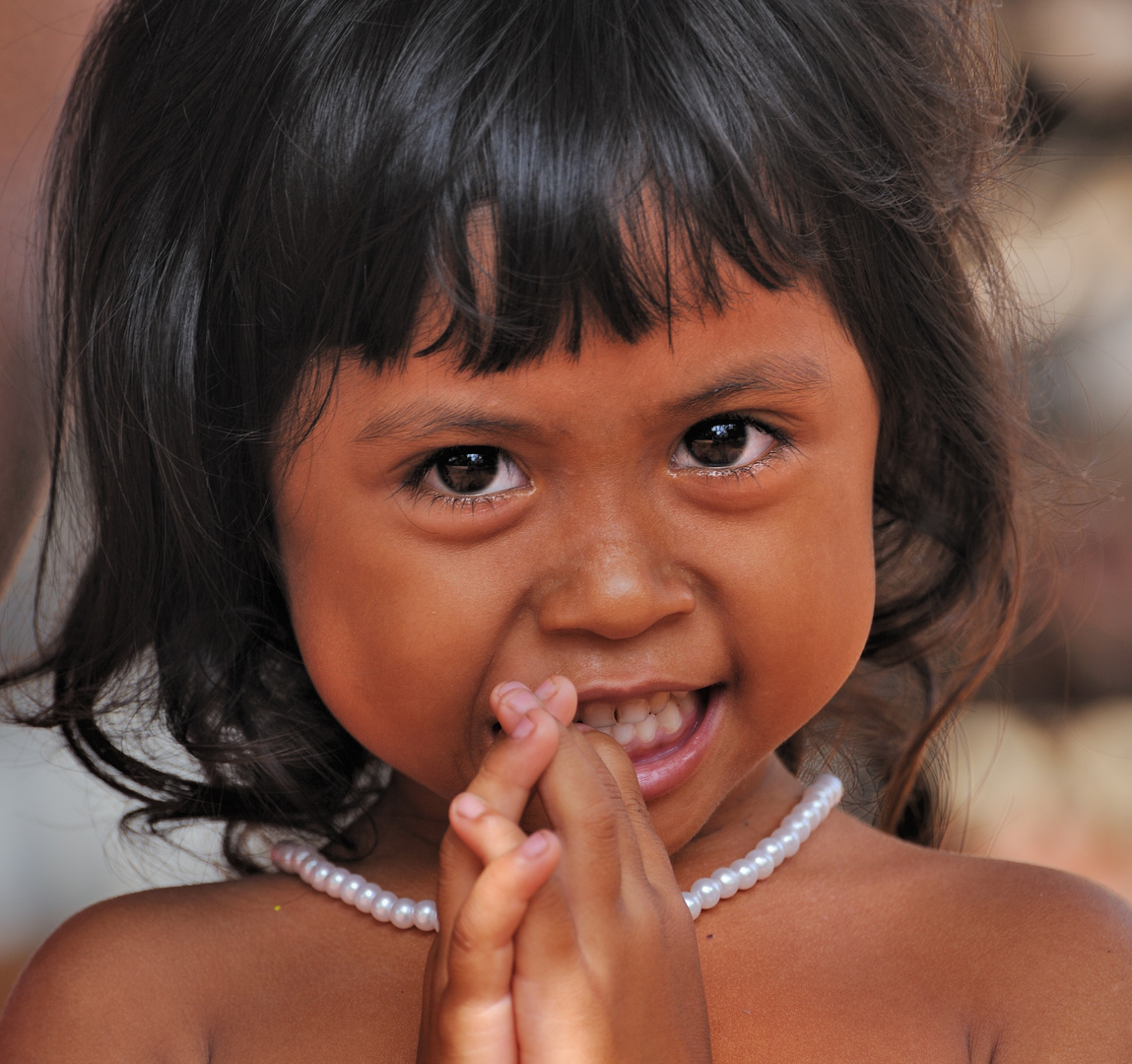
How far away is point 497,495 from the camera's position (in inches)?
32.7

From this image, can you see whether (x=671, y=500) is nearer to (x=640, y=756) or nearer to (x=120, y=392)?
(x=640, y=756)

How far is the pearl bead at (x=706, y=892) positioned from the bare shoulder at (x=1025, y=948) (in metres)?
0.14

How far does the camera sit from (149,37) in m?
0.98

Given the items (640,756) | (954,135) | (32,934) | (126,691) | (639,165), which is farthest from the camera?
(32,934)

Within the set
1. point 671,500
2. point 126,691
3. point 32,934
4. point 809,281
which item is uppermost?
point 809,281

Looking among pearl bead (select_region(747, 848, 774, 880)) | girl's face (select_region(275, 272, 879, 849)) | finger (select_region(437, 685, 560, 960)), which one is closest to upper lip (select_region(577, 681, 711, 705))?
girl's face (select_region(275, 272, 879, 849))

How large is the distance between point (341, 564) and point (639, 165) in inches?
12.2

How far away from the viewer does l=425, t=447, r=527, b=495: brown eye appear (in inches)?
32.8

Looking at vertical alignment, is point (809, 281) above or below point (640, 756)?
above

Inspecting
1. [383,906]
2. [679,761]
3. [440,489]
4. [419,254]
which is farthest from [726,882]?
[419,254]

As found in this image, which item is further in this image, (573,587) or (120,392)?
(120,392)

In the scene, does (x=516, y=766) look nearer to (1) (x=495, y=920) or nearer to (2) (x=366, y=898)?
(1) (x=495, y=920)

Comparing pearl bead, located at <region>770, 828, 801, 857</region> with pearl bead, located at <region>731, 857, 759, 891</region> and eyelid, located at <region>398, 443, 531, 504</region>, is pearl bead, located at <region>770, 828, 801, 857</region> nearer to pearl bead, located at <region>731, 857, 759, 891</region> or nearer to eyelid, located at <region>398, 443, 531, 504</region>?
pearl bead, located at <region>731, 857, 759, 891</region>

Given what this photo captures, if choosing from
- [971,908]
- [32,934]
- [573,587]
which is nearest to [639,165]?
[573,587]
